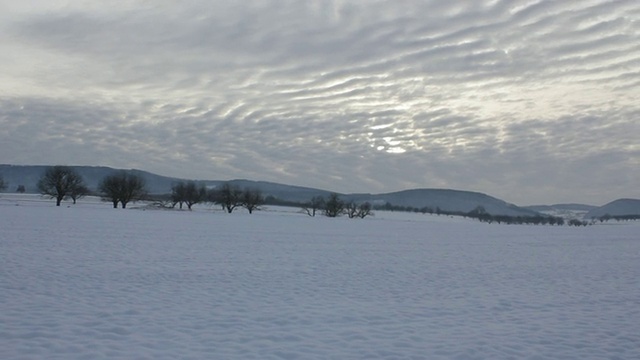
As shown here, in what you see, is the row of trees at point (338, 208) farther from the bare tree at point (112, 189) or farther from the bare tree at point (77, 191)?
the bare tree at point (77, 191)

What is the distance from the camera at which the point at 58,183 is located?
345 ft

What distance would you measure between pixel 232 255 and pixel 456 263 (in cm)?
1042

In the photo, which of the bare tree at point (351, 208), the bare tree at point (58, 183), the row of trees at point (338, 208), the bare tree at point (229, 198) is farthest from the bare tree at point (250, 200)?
the bare tree at point (58, 183)

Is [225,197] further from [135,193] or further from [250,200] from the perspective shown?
[135,193]

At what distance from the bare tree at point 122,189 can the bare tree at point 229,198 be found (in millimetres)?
19207

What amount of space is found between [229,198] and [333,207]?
2604 cm

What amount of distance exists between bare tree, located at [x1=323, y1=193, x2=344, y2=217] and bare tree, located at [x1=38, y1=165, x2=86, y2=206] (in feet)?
188

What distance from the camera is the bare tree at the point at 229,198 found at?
12369cm

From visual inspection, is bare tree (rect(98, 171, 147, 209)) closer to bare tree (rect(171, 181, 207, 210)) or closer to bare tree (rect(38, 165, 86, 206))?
bare tree (rect(38, 165, 86, 206))

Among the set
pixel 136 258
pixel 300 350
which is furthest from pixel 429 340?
pixel 136 258

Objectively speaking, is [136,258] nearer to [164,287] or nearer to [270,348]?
[164,287]

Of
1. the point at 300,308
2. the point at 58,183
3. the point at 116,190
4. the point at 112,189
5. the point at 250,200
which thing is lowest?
the point at 300,308

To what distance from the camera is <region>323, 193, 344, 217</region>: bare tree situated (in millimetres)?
131500

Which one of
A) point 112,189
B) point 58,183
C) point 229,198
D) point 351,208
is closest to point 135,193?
point 112,189
